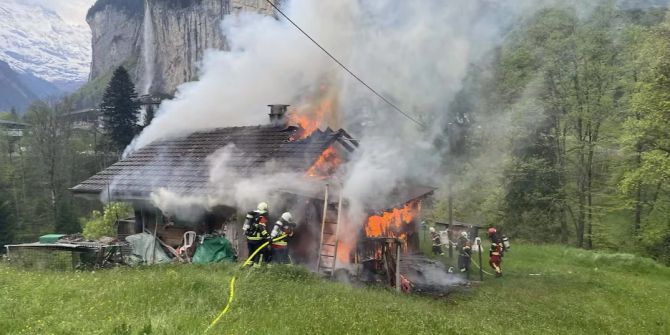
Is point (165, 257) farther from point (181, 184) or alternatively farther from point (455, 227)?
point (455, 227)

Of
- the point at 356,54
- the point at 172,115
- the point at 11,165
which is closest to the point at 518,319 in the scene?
the point at 356,54

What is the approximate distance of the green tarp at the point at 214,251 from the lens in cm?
1480

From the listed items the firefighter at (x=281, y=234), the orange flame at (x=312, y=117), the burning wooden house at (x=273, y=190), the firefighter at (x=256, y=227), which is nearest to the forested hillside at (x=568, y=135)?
the orange flame at (x=312, y=117)

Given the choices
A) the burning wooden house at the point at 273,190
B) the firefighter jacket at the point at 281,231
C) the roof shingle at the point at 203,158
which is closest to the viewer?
the firefighter jacket at the point at 281,231

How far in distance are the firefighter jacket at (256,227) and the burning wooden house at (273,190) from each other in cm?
137

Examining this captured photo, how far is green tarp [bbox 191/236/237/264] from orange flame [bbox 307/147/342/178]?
3.48m

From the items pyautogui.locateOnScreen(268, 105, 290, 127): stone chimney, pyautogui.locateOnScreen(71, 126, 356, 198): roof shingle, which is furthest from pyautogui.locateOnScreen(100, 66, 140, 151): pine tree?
pyautogui.locateOnScreen(268, 105, 290, 127): stone chimney

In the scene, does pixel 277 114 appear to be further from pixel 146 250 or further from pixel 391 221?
pixel 146 250

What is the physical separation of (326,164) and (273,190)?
218 cm

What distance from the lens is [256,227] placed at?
1259cm

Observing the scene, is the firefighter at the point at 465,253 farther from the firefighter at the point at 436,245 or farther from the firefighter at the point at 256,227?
the firefighter at the point at 256,227

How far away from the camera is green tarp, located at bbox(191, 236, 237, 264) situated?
14797 mm

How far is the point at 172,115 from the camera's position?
2111 centimetres

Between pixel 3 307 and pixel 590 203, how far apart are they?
27.5 metres
